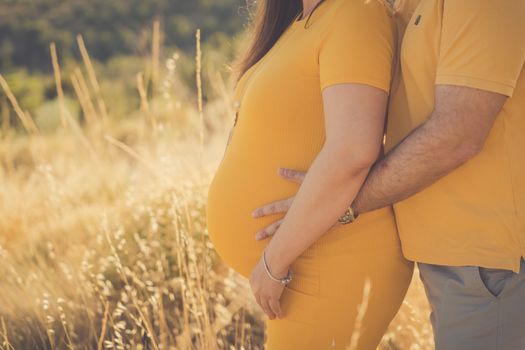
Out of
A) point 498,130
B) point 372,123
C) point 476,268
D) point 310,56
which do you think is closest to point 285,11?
point 310,56

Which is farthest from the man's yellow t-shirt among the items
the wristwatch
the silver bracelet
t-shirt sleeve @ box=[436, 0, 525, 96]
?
the silver bracelet

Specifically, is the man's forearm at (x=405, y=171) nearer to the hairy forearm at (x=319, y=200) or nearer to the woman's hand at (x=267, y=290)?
the hairy forearm at (x=319, y=200)

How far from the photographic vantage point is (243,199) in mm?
1912

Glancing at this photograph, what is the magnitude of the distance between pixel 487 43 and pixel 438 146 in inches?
10.3

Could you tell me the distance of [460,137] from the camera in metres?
1.48

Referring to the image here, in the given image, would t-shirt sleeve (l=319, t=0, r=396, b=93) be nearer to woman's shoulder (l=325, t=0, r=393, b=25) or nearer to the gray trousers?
woman's shoulder (l=325, t=0, r=393, b=25)

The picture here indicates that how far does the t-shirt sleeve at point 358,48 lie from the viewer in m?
1.56

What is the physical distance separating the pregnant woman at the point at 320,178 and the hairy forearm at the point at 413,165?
0.04 m

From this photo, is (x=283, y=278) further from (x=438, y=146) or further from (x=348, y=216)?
(x=438, y=146)

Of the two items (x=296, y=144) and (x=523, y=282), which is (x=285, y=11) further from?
(x=523, y=282)

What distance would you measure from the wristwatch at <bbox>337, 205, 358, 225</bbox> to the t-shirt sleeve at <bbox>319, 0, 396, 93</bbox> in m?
0.33

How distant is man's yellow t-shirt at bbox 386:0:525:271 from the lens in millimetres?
1411

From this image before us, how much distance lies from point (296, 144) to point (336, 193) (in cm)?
21

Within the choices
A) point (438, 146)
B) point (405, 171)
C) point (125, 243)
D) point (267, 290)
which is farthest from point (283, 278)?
point (125, 243)
